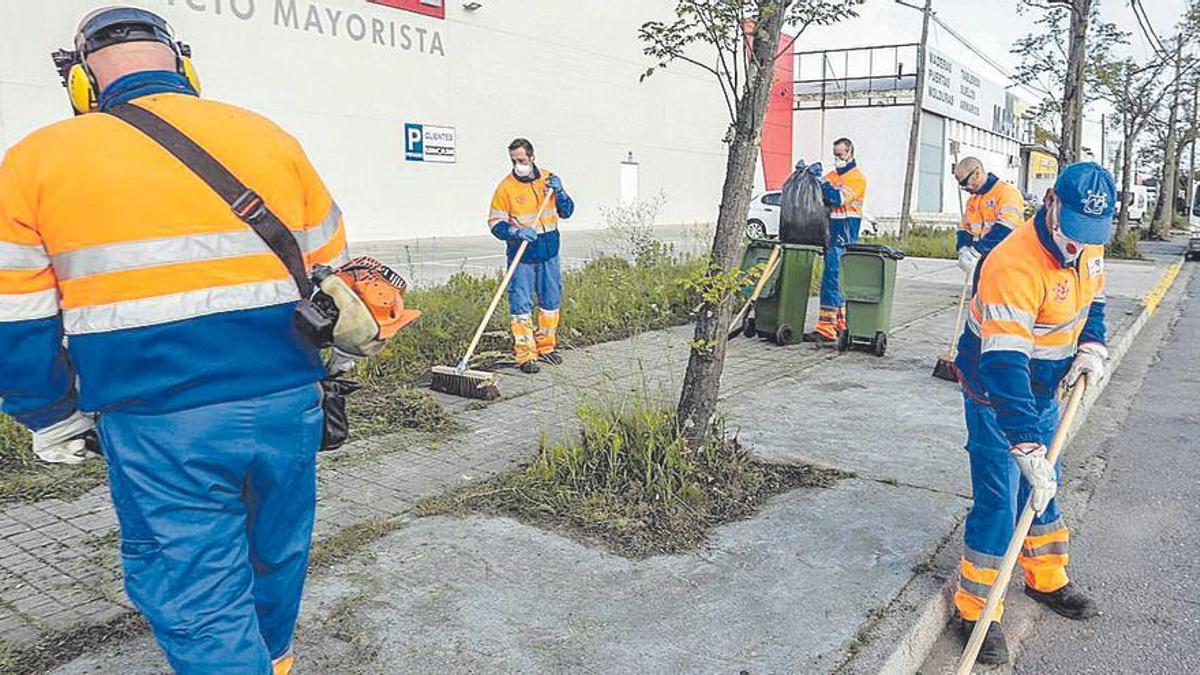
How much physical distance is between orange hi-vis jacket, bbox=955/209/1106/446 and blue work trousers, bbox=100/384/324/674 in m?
2.29

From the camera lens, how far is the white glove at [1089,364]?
3.41 m

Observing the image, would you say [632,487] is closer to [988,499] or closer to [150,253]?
[988,499]

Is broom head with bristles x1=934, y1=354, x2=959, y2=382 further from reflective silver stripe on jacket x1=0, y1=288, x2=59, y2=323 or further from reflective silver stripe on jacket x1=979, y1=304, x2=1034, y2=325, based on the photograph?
reflective silver stripe on jacket x1=0, y1=288, x2=59, y2=323

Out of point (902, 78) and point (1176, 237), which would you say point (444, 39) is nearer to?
point (902, 78)

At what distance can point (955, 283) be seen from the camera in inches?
573

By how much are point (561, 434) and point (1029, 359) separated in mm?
3011

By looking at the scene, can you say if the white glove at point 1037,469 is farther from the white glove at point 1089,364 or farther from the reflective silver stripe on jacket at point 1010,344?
the white glove at point 1089,364

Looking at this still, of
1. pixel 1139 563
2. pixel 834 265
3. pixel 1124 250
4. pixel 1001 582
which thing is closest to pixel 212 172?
pixel 1001 582

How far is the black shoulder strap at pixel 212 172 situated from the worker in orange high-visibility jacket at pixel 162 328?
0.02m

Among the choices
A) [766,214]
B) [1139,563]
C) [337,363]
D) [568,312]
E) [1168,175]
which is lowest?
[1139,563]

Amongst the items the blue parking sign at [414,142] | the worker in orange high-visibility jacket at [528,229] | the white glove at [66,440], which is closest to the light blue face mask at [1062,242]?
the white glove at [66,440]

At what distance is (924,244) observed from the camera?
2097cm

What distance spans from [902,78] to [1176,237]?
11093mm

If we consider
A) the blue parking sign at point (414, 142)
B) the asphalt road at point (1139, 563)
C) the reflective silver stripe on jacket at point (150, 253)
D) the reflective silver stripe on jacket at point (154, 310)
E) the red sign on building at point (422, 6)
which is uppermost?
the red sign on building at point (422, 6)
